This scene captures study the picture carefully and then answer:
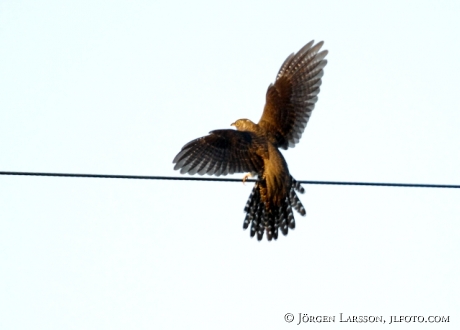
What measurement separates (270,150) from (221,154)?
1.72 feet

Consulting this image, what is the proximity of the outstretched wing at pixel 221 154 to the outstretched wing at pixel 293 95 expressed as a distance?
0.74m

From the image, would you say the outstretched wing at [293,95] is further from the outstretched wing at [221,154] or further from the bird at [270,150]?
the outstretched wing at [221,154]

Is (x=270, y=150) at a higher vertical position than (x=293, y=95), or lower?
lower

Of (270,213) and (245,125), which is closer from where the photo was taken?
(270,213)

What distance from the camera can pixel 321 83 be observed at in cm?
1056

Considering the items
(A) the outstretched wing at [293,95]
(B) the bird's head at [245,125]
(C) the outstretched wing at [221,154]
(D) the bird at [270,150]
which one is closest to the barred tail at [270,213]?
(D) the bird at [270,150]

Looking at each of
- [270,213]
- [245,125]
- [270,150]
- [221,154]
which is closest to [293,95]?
[245,125]

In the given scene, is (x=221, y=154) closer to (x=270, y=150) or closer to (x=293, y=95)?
(x=270, y=150)

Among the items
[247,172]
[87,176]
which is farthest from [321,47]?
[87,176]

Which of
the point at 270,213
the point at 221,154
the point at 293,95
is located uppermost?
the point at 293,95

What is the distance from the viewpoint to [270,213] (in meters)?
9.77

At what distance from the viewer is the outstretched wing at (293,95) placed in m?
10.4

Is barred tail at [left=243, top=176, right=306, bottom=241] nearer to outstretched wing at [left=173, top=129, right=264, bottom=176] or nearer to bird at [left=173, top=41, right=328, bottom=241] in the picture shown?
bird at [left=173, top=41, right=328, bottom=241]

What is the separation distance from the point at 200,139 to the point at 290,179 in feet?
3.46
